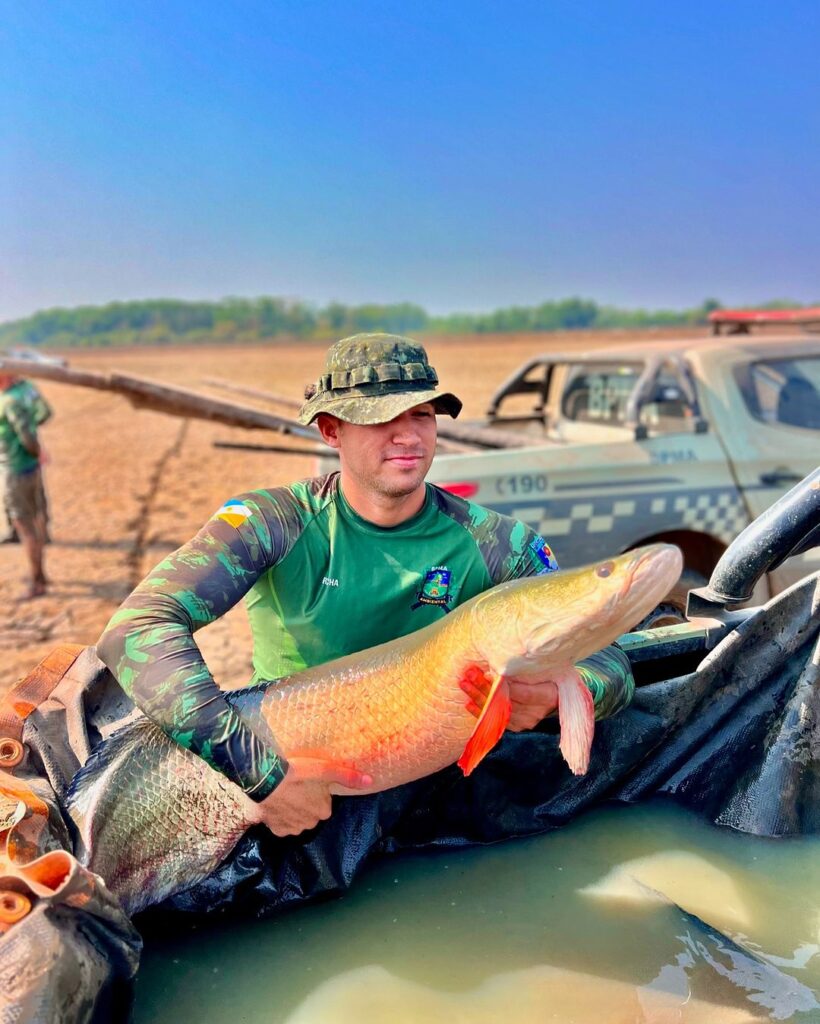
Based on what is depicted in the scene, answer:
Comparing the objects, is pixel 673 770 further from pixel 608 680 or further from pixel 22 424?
pixel 22 424

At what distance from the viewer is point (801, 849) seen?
2455mm

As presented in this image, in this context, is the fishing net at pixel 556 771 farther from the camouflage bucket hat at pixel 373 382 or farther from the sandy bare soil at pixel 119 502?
the sandy bare soil at pixel 119 502

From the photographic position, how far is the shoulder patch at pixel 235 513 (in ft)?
7.67

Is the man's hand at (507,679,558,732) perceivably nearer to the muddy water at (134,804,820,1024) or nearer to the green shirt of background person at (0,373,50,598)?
the muddy water at (134,804,820,1024)

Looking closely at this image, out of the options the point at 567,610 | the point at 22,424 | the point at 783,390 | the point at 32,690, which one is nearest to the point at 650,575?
the point at 567,610

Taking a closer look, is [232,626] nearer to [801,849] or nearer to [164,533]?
[164,533]

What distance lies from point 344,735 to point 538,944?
0.65m

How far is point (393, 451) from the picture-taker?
2420 millimetres

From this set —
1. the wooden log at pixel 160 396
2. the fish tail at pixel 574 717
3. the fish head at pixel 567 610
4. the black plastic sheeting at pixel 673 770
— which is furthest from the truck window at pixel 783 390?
the fish head at pixel 567 610

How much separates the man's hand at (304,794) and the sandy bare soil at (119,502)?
328 centimetres

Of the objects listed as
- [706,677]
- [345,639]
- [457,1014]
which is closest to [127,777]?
[345,639]

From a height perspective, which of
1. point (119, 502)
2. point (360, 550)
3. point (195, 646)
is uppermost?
point (360, 550)

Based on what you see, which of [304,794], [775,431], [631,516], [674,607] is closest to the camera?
[304,794]

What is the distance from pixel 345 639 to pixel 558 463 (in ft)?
8.03
